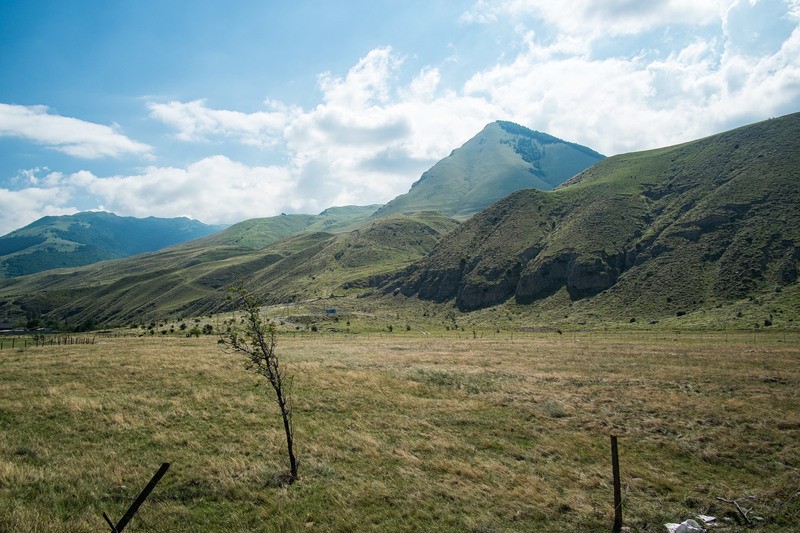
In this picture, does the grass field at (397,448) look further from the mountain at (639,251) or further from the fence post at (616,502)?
the mountain at (639,251)

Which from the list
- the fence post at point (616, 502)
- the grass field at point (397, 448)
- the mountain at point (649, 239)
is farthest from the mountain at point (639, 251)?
the fence post at point (616, 502)

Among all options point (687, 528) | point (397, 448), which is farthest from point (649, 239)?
point (687, 528)

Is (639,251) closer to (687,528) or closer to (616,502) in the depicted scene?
(616,502)

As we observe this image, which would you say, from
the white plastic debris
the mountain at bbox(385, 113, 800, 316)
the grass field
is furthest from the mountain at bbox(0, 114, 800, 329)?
the white plastic debris

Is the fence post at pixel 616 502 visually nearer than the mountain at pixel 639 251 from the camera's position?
Yes

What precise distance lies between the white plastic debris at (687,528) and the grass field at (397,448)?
59 centimetres

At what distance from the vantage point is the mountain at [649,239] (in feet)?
307

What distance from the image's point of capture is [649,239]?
11500cm

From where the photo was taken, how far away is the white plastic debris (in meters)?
11.3

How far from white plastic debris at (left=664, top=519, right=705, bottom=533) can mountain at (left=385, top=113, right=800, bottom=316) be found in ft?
298

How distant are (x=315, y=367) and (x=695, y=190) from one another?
456ft

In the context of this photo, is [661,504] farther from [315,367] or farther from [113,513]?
[315,367]

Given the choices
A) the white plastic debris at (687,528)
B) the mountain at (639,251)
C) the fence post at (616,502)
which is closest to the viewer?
the white plastic debris at (687,528)

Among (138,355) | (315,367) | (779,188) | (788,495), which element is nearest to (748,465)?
(788,495)
